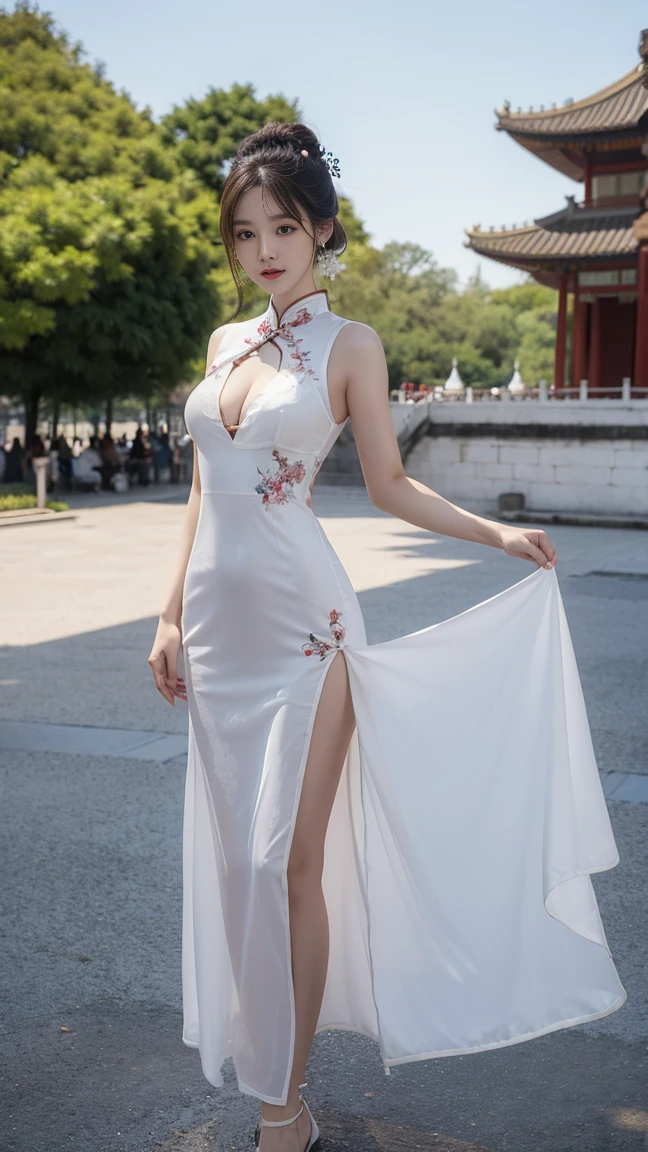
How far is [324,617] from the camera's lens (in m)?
2.40

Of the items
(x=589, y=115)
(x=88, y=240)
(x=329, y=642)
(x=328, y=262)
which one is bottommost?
(x=329, y=642)

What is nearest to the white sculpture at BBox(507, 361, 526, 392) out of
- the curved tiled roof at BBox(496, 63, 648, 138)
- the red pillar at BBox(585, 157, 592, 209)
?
the red pillar at BBox(585, 157, 592, 209)

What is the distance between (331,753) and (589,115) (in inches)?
1136

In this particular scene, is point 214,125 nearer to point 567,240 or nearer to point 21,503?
point 567,240

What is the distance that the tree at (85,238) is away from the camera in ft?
76.9

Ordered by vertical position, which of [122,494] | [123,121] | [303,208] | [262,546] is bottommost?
[122,494]

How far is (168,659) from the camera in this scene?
2.62 m

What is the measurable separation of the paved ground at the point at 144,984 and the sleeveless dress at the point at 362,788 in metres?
0.19

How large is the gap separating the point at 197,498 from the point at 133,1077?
52.5 inches

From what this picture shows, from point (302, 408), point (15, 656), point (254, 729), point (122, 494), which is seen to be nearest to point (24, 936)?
point (254, 729)

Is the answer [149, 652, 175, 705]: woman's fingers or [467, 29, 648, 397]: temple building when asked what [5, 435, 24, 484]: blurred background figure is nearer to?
[467, 29, 648, 397]: temple building

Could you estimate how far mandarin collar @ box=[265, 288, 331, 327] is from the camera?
8.30ft

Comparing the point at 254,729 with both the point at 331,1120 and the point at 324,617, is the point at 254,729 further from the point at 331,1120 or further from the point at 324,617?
the point at 331,1120

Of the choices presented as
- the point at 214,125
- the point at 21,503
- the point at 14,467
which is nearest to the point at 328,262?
the point at 21,503
